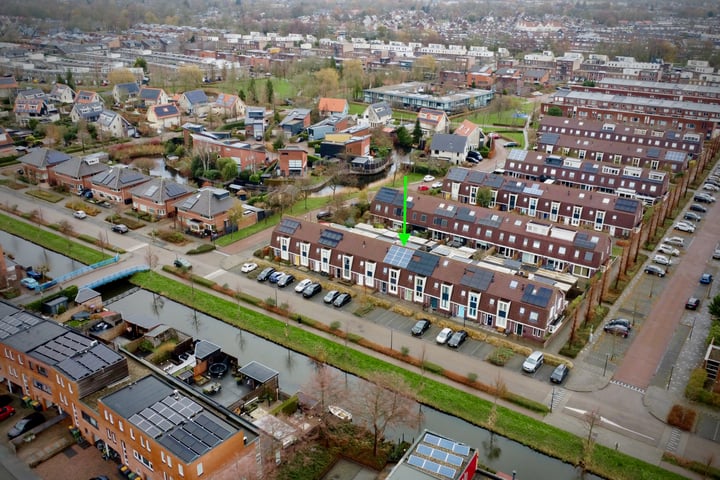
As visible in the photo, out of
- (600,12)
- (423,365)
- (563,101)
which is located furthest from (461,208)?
(600,12)

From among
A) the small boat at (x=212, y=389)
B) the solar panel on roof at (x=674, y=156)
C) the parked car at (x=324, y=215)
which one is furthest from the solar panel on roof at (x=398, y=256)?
the solar panel on roof at (x=674, y=156)

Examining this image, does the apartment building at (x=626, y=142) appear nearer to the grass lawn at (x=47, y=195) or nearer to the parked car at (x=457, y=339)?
the parked car at (x=457, y=339)

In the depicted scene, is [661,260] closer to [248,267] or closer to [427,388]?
[427,388]

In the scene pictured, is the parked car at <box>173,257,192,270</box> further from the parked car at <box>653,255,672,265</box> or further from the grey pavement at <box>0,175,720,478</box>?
the parked car at <box>653,255,672,265</box>

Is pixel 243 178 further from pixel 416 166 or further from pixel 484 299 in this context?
pixel 484 299

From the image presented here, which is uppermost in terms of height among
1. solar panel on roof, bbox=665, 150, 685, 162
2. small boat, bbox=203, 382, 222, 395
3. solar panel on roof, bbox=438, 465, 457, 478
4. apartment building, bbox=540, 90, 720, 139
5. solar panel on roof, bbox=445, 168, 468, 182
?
apartment building, bbox=540, 90, 720, 139

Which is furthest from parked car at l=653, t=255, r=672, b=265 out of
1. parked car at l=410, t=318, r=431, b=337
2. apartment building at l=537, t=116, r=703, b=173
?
apartment building at l=537, t=116, r=703, b=173
